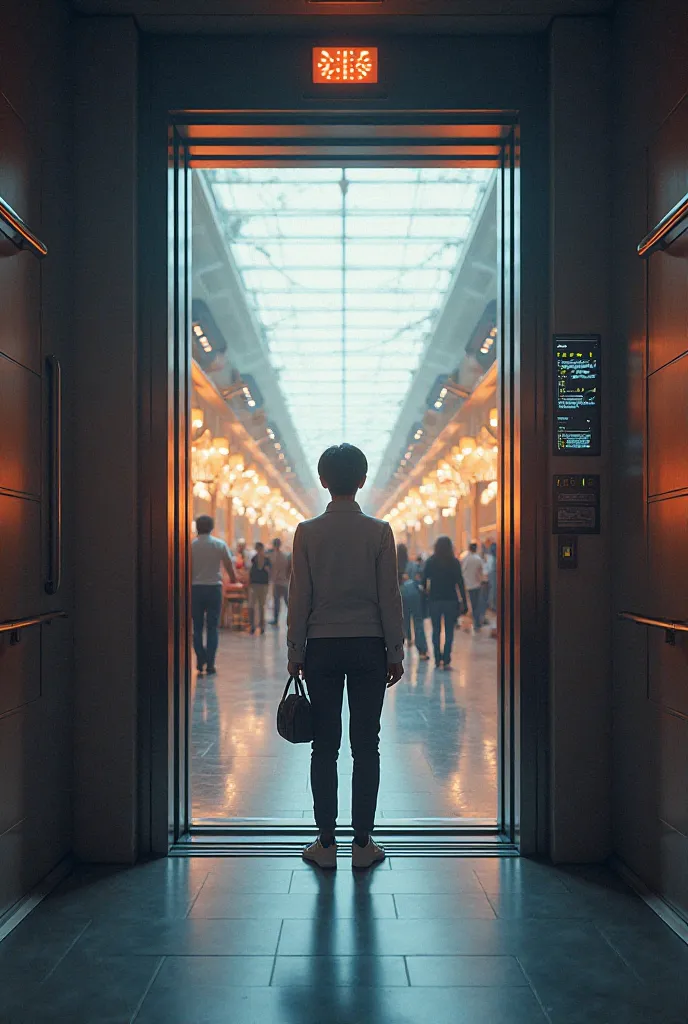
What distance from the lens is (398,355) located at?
16.0m

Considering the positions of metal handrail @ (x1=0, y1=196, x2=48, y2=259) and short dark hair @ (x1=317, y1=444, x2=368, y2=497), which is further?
short dark hair @ (x1=317, y1=444, x2=368, y2=497)

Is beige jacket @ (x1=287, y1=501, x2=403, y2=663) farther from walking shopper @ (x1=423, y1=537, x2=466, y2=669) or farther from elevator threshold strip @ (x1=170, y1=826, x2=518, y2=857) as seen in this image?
walking shopper @ (x1=423, y1=537, x2=466, y2=669)

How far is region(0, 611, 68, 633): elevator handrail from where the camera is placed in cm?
279

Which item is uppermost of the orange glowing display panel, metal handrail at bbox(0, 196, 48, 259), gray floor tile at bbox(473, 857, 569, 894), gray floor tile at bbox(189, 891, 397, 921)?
the orange glowing display panel

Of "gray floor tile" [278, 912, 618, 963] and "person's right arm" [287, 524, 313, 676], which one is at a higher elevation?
"person's right arm" [287, 524, 313, 676]

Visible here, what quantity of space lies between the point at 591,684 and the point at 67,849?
6.58 ft

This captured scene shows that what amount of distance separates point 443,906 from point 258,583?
10.7m

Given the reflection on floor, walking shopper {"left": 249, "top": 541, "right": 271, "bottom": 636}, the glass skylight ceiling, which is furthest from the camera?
walking shopper {"left": 249, "top": 541, "right": 271, "bottom": 636}

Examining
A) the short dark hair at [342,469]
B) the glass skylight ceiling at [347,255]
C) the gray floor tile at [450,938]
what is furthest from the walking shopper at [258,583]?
the gray floor tile at [450,938]

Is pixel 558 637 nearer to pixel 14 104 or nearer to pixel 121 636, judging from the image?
pixel 121 636

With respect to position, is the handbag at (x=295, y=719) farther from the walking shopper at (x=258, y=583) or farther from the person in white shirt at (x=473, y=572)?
the person in white shirt at (x=473, y=572)

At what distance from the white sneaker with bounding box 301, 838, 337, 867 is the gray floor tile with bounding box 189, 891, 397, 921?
0.28 m

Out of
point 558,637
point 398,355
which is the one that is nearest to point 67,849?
point 558,637

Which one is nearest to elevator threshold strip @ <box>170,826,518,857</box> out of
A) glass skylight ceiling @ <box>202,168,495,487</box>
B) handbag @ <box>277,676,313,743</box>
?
handbag @ <box>277,676,313,743</box>
